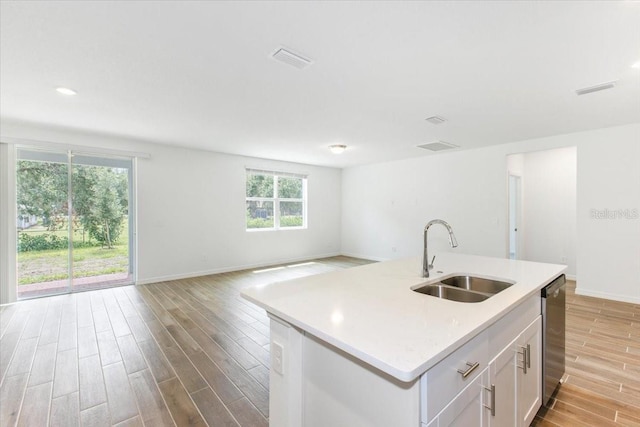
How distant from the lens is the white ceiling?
1.70 m

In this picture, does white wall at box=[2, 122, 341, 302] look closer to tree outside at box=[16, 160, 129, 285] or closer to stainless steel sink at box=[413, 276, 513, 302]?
tree outside at box=[16, 160, 129, 285]

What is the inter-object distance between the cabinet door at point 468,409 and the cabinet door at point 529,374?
1.59 ft

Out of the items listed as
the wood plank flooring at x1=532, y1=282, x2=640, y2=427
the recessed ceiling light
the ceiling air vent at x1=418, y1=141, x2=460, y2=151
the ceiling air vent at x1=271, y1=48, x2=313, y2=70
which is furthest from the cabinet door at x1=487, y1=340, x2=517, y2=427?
the ceiling air vent at x1=418, y1=141, x2=460, y2=151

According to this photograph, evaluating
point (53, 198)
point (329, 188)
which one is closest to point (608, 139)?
point (329, 188)

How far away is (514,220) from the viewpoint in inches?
235

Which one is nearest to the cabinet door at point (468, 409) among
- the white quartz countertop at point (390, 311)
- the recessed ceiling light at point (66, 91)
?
the white quartz countertop at point (390, 311)

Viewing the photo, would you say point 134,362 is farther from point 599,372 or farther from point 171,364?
point 599,372

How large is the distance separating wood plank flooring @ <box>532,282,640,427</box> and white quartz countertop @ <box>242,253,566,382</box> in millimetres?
890

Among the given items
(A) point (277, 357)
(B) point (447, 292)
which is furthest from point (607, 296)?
(A) point (277, 357)

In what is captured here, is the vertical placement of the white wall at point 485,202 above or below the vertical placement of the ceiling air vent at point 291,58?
below

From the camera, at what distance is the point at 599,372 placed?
231 centimetres

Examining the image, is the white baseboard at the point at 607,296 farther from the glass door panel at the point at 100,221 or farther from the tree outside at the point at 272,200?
the glass door panel at the point at 100,221

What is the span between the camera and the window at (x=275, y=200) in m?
6.52

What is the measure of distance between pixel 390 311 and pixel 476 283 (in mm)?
1051
